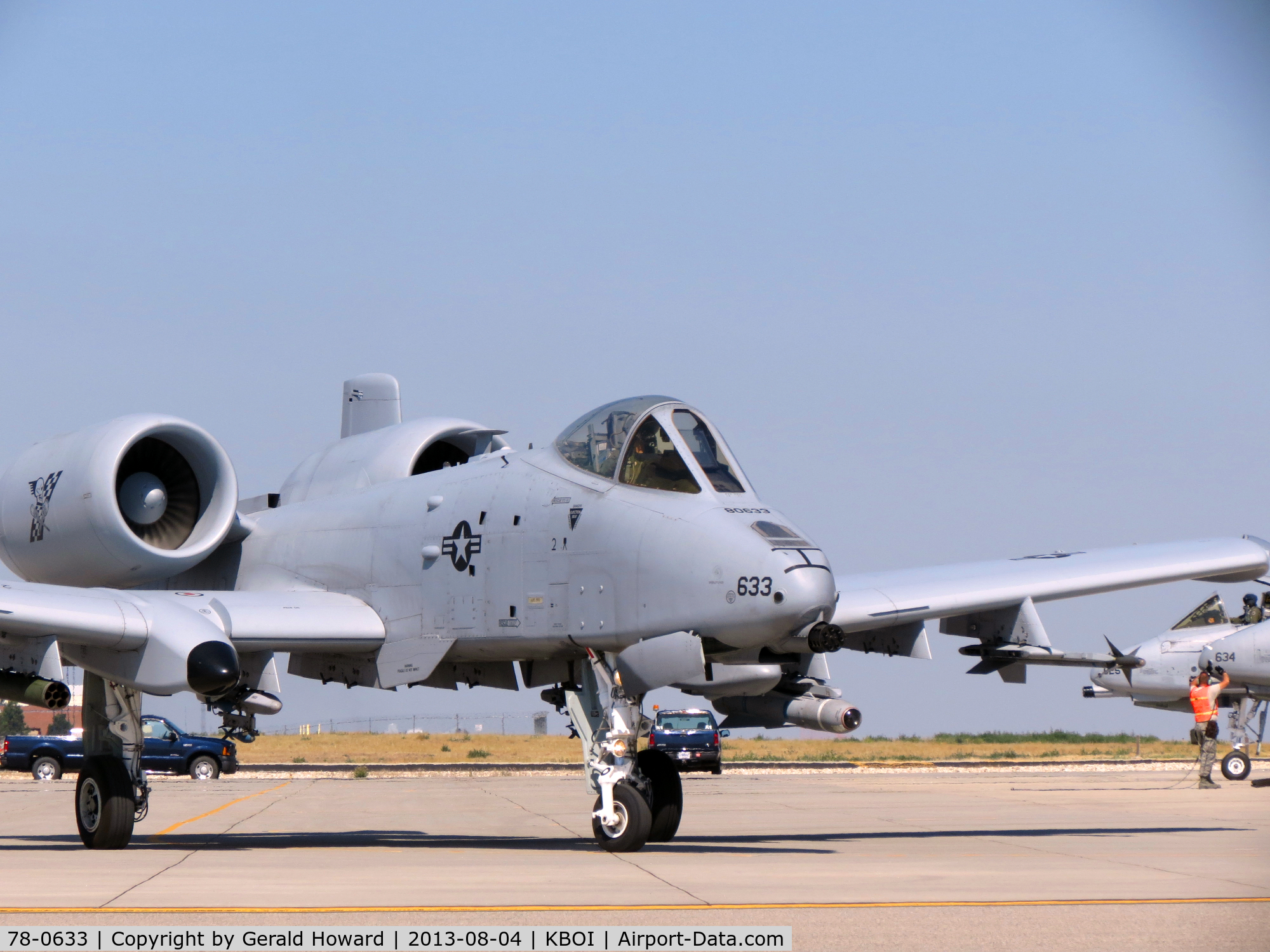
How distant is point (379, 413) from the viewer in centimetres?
2331

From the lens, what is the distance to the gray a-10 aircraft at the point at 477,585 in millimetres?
14305

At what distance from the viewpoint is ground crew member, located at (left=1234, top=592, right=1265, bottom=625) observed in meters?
31.4

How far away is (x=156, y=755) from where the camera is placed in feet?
134

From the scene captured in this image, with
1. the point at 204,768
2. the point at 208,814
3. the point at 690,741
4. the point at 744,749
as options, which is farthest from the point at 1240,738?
the point at 744,749

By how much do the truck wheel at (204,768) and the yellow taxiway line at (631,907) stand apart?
32301mm

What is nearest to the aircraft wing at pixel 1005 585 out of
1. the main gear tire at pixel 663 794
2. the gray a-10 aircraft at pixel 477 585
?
the gray a-10 aircraft at pixel 477 585

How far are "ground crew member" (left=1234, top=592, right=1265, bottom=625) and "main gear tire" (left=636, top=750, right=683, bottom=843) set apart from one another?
19428mm

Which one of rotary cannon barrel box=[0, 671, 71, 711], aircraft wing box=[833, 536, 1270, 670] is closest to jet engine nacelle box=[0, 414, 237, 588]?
rotary cannon barrel box=[0, 671, 71, 711]

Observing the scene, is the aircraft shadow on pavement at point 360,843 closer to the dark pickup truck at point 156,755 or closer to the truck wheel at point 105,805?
the truck wheel at point 105,805

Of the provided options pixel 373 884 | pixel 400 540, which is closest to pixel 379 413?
pixel 400 540

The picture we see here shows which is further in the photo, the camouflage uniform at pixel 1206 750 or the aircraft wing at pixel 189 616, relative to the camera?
the camouflage uniform at pixel 1206 750

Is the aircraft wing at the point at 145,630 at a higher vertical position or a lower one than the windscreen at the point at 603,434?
lower

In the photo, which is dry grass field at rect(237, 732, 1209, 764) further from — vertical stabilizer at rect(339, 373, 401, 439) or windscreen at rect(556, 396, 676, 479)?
windscreen at rect(556, 396, 676, 479)

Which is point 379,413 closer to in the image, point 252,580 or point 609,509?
point 252,580
